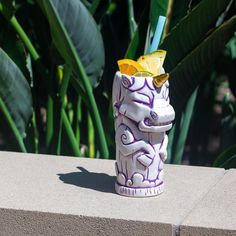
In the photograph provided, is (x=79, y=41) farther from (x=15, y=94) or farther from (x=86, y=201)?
(x=86, y=201)

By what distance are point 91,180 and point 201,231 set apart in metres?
0.50

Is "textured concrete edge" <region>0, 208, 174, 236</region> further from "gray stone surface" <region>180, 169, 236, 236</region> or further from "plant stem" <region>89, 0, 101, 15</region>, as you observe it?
"plant stem" <region>89, 0, 101, 15</region>

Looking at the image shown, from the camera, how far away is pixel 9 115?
9.59 ft

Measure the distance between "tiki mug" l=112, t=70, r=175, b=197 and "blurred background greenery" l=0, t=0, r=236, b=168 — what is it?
637 millimetres

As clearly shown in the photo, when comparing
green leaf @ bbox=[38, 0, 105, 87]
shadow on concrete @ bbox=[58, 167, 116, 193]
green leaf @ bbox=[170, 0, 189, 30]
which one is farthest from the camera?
green leaf @ bbox=[170, 0, 189, 30]

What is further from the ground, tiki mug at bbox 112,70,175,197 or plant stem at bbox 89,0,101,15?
tiki mug at bbox 112,70,175,197

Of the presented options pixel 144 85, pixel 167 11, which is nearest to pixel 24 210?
pixel 144 85

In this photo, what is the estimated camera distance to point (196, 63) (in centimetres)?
266

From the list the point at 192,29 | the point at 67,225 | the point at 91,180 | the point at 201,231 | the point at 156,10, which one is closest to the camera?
the point at 201,231

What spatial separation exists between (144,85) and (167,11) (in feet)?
2.86

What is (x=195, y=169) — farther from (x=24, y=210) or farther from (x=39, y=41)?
(x=39, y=41)

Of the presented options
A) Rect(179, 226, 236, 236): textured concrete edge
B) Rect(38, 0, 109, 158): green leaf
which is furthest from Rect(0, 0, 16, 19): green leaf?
Rect(179, 226, 236, 236): textured concrete edge

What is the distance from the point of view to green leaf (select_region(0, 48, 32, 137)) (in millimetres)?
2770

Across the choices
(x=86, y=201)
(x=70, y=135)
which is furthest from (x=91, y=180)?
(x=70, y=135)
